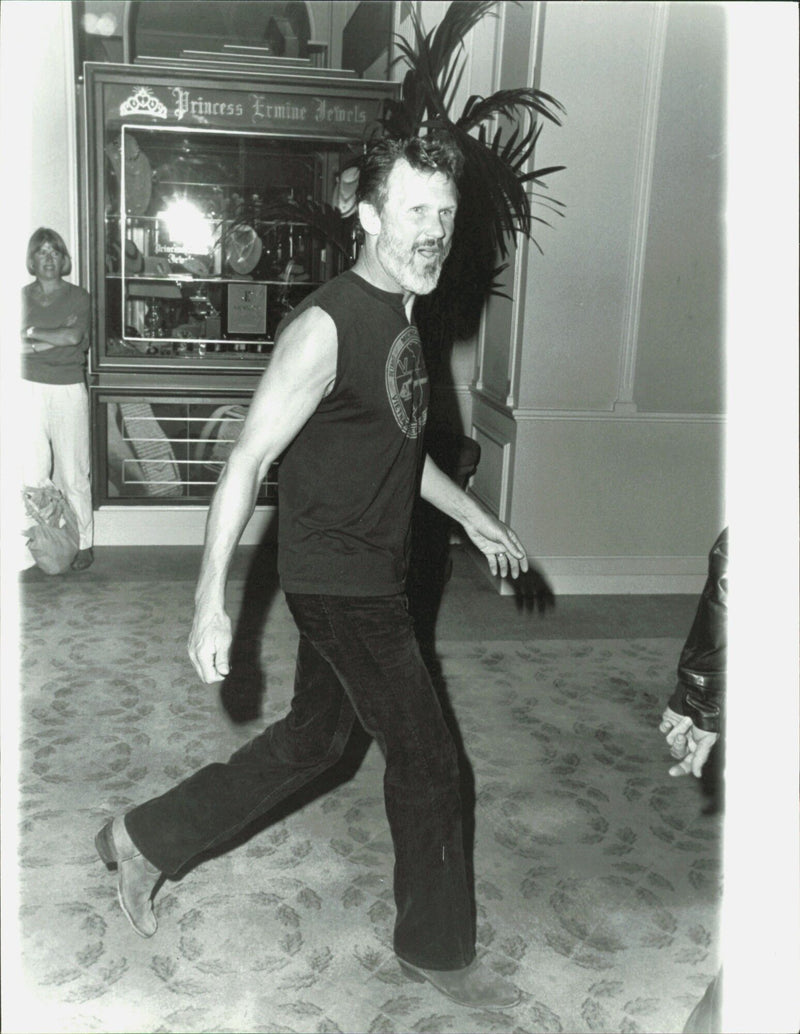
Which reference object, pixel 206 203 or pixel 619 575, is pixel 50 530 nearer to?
pixel 206 203

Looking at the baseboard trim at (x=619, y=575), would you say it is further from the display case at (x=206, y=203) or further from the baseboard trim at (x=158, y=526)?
the display case at (x=206, y=203)

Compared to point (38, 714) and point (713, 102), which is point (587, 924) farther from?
point (713, 102)

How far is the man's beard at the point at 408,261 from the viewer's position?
7.41 feet

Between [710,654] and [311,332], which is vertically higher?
[311,332]

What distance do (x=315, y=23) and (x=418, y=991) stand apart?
7.59 meters

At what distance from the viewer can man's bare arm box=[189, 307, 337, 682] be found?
210cm

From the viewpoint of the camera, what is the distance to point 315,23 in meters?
8.16

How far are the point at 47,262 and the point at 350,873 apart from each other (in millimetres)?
3986

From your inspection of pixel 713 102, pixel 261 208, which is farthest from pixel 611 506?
pixel 261 208

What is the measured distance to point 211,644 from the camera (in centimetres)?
204

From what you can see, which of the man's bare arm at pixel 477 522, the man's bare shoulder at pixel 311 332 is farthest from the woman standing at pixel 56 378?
the man's bare shoulder at pixel 311 332

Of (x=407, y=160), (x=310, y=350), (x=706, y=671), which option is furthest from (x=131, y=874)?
(x=407, y=160)

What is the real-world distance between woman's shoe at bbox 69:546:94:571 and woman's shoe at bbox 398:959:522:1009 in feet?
12.6

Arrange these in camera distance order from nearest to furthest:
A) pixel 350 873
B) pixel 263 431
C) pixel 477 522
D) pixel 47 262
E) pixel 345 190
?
1. pixel 263 431
2. pixel 477 522
3. pixel 350 873
4. pixel 47 262
5. pixel 345 190
